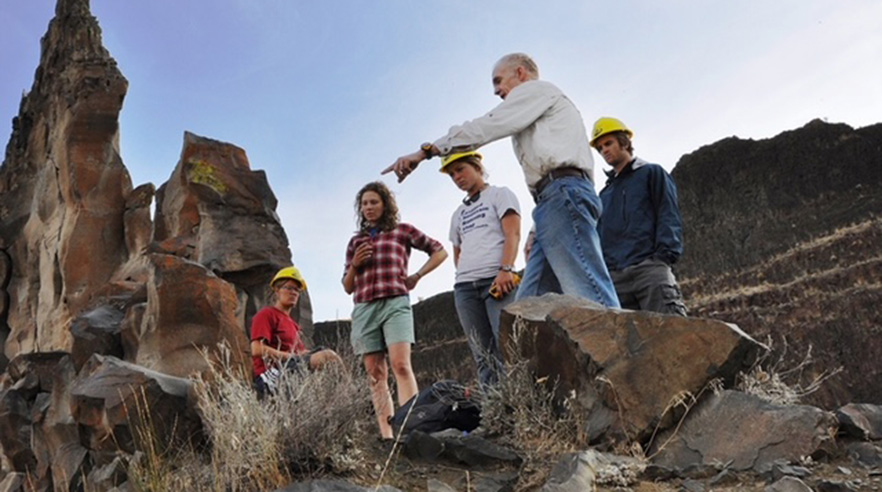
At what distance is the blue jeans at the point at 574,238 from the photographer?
131 inches

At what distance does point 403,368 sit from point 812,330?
56.6ft

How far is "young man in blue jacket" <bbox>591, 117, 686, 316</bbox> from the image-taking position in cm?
404

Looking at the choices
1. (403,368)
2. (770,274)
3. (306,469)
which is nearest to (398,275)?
(403,368)

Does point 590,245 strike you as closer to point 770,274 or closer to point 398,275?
point 398,275

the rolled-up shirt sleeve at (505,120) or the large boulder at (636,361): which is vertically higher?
the rolled-up shirt sleeve at (505,120)

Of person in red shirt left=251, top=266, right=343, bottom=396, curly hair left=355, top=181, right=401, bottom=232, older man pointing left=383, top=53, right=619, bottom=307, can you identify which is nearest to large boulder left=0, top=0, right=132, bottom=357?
person in red shirt left=251, top=266, right=343, bottom=396

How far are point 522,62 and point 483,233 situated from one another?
103 cm

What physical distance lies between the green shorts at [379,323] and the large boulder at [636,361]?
1416 millimetres

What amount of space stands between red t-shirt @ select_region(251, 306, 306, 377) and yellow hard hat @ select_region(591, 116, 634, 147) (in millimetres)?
2130

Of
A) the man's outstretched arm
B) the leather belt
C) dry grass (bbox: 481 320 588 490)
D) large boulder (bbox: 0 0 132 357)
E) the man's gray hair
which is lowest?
dry grass (bbox: 481 320 588 490)

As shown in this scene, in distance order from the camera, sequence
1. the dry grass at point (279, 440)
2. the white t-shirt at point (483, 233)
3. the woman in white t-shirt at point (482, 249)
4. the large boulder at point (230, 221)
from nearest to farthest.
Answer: the dry grass at point (279, 440), the woman in white t-shirt at point (482, 249), the white t-shirt at point (483, 233), the large boulder at point (230, 221)

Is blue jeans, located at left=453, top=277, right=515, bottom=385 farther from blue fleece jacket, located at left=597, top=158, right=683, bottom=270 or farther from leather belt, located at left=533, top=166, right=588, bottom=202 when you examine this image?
leather belt, located at left=533, top=166, right=588, bottom=202

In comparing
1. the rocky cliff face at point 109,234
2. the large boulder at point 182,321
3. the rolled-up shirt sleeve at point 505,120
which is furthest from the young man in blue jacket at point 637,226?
the large boulder at point 182,321

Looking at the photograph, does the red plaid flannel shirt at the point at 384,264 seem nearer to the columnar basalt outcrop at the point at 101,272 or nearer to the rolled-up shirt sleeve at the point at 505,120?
the columnar basalt outcrop at the point at 101,272
